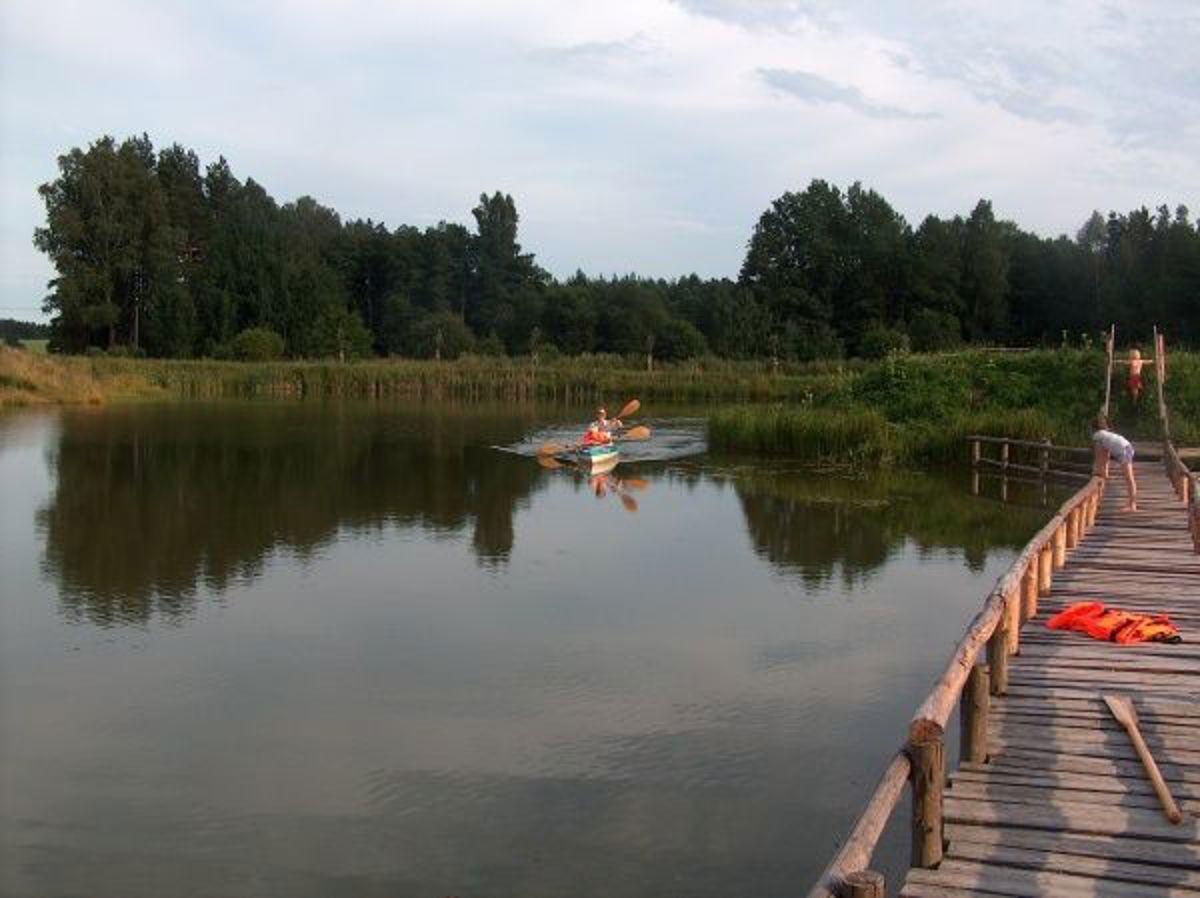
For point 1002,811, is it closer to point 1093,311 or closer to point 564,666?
point 564,666

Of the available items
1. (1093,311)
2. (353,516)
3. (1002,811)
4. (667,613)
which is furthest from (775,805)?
(1093,311)

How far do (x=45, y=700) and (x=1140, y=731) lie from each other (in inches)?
301

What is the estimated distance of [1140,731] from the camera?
6.39 meters

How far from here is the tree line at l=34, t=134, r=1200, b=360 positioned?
64188 millimetres

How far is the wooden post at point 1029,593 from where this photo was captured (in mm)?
8789

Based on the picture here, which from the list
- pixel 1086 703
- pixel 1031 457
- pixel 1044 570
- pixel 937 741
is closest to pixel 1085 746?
pixel 1086 703

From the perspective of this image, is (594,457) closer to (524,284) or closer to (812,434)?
(812,434)

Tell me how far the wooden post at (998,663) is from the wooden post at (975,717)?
3.21ft

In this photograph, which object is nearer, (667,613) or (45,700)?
(45,700)

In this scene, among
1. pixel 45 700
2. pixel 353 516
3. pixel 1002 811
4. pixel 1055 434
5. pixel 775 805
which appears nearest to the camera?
pixel 1002 811

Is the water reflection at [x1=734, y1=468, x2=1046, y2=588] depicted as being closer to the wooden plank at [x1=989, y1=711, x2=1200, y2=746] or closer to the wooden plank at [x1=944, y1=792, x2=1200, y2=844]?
the wooden plank at [x1=989, y1=711, x2=1200, y2=746]

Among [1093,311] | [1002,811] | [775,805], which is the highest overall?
[1093,311]

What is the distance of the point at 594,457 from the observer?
84.3 ft

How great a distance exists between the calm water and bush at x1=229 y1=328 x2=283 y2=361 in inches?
1630
